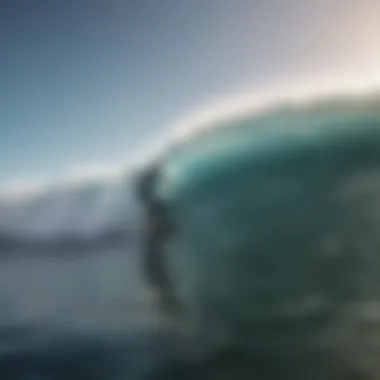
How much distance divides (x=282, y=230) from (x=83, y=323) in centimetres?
56

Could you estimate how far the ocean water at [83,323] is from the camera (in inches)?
57.6

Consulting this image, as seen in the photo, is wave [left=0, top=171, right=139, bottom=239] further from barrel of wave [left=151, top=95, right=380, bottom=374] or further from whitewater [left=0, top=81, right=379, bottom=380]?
barrel of wave [left=151, top=95, right=380, bottom=374]

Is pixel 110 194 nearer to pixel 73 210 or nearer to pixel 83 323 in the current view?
pixel 73 210

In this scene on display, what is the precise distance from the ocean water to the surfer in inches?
1.3

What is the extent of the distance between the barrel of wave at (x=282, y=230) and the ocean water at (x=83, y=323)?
108mm

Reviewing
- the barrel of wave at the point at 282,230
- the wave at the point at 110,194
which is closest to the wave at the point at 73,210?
the wave at the point at 110,194

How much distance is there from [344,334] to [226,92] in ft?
2.22

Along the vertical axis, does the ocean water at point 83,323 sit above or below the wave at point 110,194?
below

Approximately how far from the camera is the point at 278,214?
58.1 inches

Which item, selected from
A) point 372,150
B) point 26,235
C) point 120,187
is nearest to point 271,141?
point 372,150

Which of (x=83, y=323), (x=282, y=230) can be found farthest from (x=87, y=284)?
(x=282, y=230)

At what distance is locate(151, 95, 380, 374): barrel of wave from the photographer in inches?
56.1

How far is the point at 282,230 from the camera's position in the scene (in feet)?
4.81

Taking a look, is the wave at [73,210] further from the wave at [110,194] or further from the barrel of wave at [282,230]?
the barrel of wave at [282,230]
